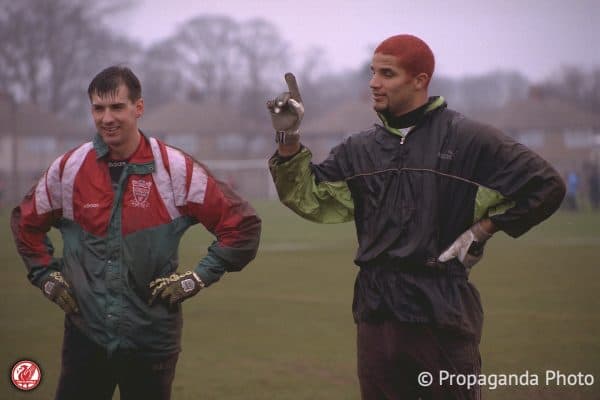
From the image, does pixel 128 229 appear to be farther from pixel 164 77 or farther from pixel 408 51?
pixel 164 77

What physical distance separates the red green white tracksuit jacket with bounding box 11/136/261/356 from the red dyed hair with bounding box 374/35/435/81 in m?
1.05

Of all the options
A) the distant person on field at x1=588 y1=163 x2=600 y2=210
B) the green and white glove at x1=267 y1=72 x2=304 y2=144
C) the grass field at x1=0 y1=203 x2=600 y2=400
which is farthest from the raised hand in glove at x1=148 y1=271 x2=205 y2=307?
the distant person on field at x1=588 y1=163 x2=600 y2=210

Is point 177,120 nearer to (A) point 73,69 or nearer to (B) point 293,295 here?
(A) point 73,69

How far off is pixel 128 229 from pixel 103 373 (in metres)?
0.70

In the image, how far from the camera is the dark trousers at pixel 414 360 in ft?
14.1

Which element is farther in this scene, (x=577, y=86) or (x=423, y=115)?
(x=577, y=86)

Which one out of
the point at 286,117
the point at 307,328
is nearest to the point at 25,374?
the point at 286,117

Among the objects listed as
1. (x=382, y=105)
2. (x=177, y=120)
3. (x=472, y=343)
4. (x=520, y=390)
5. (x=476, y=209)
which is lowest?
(x=177, y=120)

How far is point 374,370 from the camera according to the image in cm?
439

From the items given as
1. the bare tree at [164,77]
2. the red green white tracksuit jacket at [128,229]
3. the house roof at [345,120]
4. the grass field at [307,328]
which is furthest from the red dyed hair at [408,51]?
the bare tree at [164,77]

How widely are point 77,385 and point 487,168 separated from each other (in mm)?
2161

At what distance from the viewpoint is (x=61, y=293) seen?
4.59 metres

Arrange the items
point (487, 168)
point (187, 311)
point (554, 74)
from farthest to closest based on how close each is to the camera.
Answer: point (554, 74) → point (187, 311) → point (487, 168)

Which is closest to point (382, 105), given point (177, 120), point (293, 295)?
point (293, 295)
